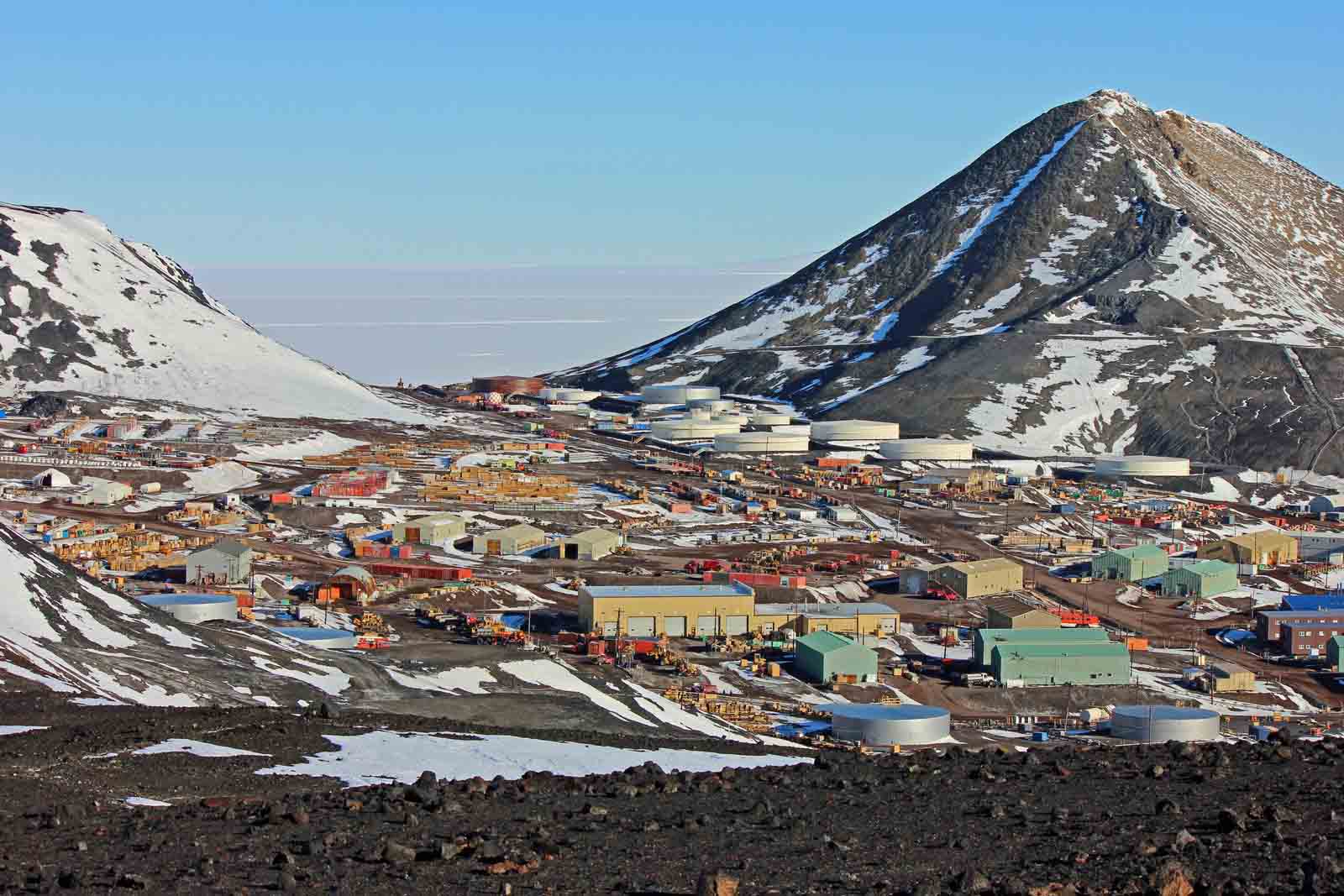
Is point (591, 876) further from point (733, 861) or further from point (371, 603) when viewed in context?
point (371, 603)

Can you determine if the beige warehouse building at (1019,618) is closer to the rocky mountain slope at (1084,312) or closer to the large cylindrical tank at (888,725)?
the large cylindrical tank at (888,725)

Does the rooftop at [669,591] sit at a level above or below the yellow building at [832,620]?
above

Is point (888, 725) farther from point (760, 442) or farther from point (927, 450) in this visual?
point (760, 442)

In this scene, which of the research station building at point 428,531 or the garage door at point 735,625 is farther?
the research station building at point 428,531

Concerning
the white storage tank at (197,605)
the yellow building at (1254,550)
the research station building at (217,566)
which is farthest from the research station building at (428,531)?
the yellow building at (1254,550)

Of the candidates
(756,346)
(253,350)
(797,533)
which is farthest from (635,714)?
(756,346)

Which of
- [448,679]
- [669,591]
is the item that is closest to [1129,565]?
[669,591]

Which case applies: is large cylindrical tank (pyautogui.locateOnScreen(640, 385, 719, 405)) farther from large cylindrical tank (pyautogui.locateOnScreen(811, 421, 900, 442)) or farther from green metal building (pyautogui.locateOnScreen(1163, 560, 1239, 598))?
green metal building (pyautogui.locateOnScreen(1163, 560, 1239, 598))
